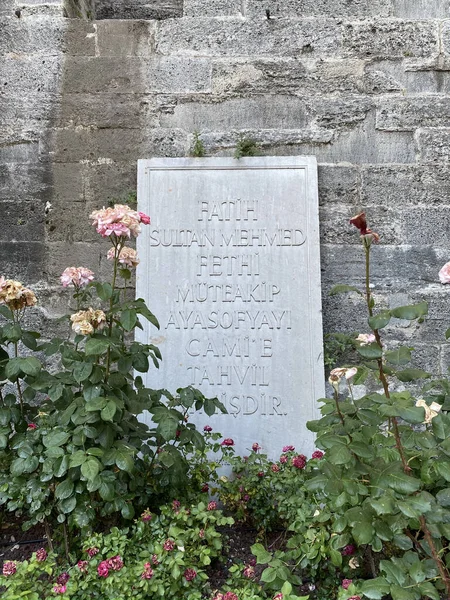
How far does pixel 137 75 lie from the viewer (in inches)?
131

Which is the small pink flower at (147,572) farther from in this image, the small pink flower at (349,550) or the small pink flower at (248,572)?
the small pink flower at (349,550)

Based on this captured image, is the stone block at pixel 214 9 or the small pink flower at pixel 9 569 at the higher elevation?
the stone block at pixel 214 9

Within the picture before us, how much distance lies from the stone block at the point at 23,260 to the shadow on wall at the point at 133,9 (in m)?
1.61

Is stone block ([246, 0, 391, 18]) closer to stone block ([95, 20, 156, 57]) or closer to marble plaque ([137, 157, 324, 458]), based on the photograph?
stone block ([95, 20, 156, 57])

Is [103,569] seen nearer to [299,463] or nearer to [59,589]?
[59,589]

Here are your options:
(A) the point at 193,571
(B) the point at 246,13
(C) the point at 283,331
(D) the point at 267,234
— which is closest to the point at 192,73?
(B) the point at 246,13

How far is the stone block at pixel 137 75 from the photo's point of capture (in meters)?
3.31

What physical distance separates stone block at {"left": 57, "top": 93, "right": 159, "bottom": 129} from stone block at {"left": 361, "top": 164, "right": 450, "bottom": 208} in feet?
4.24

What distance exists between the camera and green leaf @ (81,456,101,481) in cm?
173

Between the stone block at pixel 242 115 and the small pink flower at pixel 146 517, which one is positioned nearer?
the small pink flower at pixel 146 517

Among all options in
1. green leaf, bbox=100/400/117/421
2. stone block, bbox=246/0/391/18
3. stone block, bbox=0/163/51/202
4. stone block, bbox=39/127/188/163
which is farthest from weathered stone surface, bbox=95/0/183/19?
green leaf, bbox=100/400/117/421

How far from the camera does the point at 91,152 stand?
327 centimetres

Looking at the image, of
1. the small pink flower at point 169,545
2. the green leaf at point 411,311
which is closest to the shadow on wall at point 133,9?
the green leaf at point 411,311

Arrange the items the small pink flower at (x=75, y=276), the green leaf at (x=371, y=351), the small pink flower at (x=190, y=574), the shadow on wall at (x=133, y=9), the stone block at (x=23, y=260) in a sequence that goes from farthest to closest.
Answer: the shadow on wall at (x=133, y=9) → the stone block at (x=23, y=260) → the small pink flower at (x=75, y=276) → the small pink flower at (x=190, y=574) → the green leaf at (x=371, y=351)
